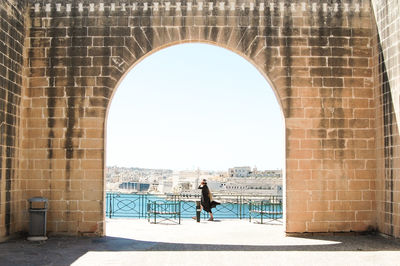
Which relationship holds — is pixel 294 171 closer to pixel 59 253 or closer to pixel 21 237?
pixel 59 253

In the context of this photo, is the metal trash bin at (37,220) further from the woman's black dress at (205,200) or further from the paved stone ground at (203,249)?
the woman's black dress at (205,200)

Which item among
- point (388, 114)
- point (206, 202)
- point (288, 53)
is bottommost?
point (206, 202)

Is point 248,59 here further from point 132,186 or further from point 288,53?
point 132,186

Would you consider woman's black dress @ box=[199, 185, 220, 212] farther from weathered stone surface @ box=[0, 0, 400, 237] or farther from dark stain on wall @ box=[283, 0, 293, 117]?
dark stain on wall @ box=[283, 0, 293, 117]

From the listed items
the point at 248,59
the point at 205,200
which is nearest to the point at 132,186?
the point at 205,200

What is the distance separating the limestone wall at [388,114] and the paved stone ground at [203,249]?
61 cm

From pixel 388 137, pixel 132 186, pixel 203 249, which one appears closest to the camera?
pixel 203 249

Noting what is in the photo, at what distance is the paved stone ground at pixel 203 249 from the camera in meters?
6.70

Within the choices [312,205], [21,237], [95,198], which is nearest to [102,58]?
[95,198]

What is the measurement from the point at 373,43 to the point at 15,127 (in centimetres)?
792

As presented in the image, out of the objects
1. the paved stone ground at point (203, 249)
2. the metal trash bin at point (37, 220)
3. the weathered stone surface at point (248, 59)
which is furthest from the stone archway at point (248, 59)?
the paved stone ground at point (203, 249)

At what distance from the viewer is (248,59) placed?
363 inches

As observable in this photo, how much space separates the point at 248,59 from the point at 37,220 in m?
5.58

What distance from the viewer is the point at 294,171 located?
8.94m
